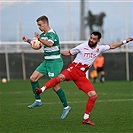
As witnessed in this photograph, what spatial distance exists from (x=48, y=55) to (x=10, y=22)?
23.4 m

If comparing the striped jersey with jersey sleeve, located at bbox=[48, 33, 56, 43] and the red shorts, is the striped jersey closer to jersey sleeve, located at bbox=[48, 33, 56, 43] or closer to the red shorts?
the red shorts

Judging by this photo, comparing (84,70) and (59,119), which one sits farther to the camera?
(59,119)

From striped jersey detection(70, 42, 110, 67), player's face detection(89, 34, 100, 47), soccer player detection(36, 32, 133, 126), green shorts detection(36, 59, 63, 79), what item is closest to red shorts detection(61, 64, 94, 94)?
soccer player detection(36, 32, 133, 126)

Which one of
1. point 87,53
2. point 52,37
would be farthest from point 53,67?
point 87,53

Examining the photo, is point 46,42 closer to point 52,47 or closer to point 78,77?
A: point 52,47

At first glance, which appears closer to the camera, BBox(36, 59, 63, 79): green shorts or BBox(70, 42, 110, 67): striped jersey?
BBox(70, 42, 110, 67): striped jersey

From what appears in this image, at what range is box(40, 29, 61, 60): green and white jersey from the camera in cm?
1166

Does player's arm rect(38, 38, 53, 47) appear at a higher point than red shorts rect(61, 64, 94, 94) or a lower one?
higher

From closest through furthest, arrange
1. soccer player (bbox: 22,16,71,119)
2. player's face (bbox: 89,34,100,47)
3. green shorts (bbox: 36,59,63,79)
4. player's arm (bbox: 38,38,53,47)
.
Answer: player's face (bbox: 89,34,100,47) → player's arm (bbox: 38,38,53,47) → soccer player (bbox: 22,16,71,119) → green shorts (bbox: 36,59,63,79)

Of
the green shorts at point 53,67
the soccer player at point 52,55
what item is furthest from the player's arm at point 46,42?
the green shorts at point 53,67

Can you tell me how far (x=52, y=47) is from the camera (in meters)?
11.9

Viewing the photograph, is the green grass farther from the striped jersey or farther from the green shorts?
the striped jersey

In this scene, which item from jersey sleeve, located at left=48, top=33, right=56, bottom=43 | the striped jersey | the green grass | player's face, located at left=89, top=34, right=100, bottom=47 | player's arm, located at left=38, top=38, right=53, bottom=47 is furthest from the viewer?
jersey sleeve, located at left=48, top=33, right=56, bottom=43

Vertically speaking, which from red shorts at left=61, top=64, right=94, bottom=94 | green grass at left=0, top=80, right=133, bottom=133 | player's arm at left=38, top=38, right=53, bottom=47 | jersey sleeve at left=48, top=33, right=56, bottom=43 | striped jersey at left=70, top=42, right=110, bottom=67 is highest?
jersey sleeve at left=48, top=33, right=56, bottom=43
